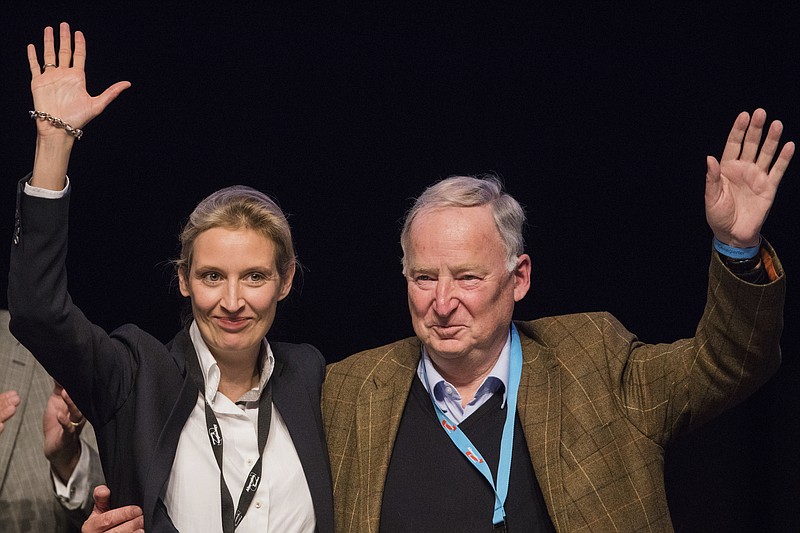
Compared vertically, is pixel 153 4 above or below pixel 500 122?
above

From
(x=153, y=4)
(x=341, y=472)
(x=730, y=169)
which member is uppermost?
(x=153, y=4)

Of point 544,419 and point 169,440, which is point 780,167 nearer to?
point 544,419

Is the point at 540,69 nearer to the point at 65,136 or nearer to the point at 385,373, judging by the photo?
the point at 385,373

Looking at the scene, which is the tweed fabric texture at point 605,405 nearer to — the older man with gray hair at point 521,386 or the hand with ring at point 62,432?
the older man with gray hair at point 521,386

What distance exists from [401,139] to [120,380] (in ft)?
5.96

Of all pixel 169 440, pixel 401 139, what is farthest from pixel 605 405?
pixel 401 139

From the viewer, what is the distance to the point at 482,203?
3.18 m

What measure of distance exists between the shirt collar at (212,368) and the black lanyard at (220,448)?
0.02 m

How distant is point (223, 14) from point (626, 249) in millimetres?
1768

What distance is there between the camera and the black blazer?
8.72ft

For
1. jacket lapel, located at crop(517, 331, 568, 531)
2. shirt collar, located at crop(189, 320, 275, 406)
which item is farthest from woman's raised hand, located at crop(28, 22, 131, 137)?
jacket lapel, located at crop(517, 331, 568, 531)

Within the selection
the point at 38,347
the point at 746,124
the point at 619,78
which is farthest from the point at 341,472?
the point at 619,78

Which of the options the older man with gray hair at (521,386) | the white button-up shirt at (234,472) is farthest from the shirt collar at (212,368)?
the older man with gray hair at (521,386)

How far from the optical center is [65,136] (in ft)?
8.94
